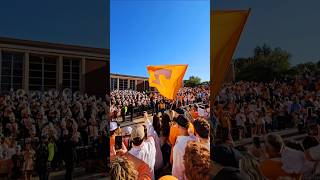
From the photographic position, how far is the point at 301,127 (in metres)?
3.75

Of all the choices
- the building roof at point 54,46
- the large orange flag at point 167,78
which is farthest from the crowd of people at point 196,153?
the building roof at point 54,46

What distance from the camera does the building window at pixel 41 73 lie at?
4.08 m

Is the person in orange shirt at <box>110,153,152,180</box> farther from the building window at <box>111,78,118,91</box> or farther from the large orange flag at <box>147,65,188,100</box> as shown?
the large orange flag at <box>147,65,188,100</box>

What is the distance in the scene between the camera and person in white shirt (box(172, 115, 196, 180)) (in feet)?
15.8

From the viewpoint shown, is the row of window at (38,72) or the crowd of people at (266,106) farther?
the row of window at (38,72)

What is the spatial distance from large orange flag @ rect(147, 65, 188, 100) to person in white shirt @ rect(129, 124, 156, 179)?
629mm

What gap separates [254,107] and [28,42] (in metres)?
2.55

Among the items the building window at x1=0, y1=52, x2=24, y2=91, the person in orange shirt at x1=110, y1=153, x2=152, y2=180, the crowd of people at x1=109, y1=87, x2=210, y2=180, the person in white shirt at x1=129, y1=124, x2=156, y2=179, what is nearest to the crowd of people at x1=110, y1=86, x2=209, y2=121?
the crowd of people at x1=109, y1=87, x2=210, y2=180

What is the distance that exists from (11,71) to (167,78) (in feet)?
6.50

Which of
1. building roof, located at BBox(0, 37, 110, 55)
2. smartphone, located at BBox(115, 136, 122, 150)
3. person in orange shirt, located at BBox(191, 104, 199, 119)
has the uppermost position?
building roof, located at BBox(0, 37, 110, 55)

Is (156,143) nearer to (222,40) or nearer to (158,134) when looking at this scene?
(158,134)

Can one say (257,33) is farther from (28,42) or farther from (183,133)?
(28,42)

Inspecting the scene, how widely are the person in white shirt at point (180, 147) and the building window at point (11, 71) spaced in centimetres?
212

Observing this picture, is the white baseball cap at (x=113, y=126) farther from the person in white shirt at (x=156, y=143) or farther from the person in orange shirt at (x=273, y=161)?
the person in orange shirt at (x=273, y=161)
